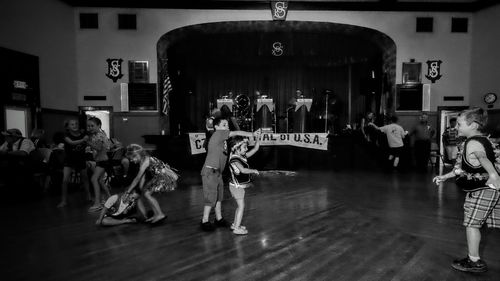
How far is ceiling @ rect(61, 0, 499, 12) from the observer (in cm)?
997

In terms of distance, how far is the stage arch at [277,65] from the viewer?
424 inches

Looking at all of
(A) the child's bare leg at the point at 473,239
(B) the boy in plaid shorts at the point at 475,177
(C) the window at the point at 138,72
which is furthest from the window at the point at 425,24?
(A) the child's bare leg at the point at 473,239

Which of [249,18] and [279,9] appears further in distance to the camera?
[249,18]

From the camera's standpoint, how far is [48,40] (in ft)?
29.7

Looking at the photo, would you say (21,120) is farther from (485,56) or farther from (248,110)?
(485,56)

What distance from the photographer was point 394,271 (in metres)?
2.43

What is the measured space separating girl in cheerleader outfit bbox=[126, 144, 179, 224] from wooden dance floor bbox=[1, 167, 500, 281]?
0.24 meters

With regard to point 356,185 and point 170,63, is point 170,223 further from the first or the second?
point 170,63

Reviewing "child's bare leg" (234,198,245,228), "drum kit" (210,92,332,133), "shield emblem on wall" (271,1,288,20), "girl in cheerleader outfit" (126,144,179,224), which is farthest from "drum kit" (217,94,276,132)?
"child's bare leg" (234,198,245,228)

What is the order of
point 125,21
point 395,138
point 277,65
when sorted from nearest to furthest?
point 395,138, point 125,21, point 277,65

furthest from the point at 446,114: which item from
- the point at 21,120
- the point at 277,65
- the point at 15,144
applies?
the point at 21,120

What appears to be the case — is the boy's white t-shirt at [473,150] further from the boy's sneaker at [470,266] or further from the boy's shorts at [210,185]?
the boy's shorts at [210,185]

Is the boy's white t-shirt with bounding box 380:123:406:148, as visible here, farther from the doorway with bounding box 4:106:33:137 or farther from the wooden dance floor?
the doorway with bounding box 4:106:33:137

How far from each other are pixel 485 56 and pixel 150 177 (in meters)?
10.9
